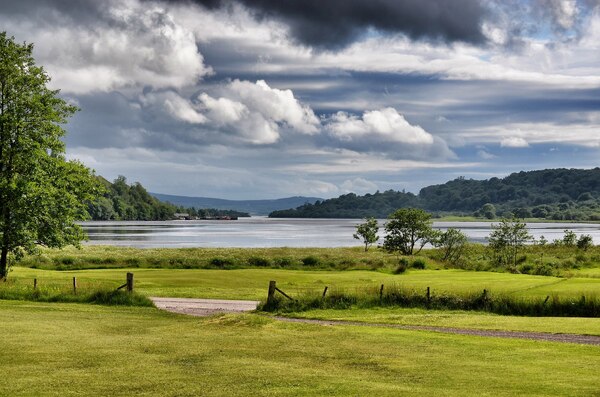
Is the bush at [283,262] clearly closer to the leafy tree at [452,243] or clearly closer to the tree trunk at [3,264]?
the leafy tree at [452,243]

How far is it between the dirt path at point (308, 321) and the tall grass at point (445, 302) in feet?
10.1

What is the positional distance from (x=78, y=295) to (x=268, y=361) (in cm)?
2406

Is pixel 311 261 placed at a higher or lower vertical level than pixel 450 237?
lower

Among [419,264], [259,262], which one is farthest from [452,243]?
[259,262]

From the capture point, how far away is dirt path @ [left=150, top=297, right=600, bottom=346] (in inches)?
1092


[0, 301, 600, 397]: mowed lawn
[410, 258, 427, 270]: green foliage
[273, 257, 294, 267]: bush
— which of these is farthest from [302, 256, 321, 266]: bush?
[0, 301, 600, 397]: mowed lawn

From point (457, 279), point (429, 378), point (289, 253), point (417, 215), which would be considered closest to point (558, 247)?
point (417, 215)

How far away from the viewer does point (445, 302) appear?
41188 mm

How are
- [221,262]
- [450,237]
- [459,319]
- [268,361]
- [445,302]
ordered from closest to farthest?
1. [268,361]
2. [459,319]
3. [445,302]
4. [221,262]
5. [450,237]

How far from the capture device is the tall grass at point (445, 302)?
38.0 meters

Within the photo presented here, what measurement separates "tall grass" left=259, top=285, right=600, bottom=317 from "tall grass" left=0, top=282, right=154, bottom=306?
8138 millimetres

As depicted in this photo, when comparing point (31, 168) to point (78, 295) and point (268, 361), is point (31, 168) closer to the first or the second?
point (78, 295)

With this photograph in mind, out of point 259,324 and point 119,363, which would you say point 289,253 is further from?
point 119,363

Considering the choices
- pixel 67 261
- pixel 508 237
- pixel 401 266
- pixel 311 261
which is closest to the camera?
pixel 401 266
